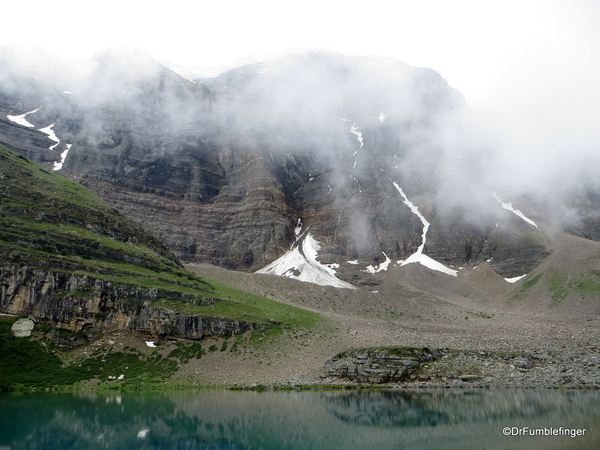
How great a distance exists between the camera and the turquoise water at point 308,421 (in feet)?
75.4

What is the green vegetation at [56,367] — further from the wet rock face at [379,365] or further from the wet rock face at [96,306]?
the wet rock face at [379,365]

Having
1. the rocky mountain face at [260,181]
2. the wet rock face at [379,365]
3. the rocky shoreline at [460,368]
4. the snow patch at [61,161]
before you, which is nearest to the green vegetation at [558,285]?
the rocky mountain face at [260,181]

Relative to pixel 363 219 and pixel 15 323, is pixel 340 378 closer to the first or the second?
pixel 15 323

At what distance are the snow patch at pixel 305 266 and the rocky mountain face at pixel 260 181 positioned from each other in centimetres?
108

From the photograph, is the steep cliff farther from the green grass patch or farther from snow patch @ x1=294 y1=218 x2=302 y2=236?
the green grass patch

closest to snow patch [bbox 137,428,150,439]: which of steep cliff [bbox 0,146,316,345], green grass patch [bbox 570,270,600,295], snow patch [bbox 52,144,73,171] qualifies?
steep cliff [bbox 0,146,316,345]

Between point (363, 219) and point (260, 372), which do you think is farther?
point (363, 219)

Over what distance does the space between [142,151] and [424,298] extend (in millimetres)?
118781

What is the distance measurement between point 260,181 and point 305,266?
4650 cm

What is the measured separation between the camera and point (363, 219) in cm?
15825

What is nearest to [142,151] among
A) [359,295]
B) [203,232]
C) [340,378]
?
[203,232]

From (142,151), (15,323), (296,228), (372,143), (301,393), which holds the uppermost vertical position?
(372,143)

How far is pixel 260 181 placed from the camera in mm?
161500

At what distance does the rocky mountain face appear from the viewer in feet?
468
